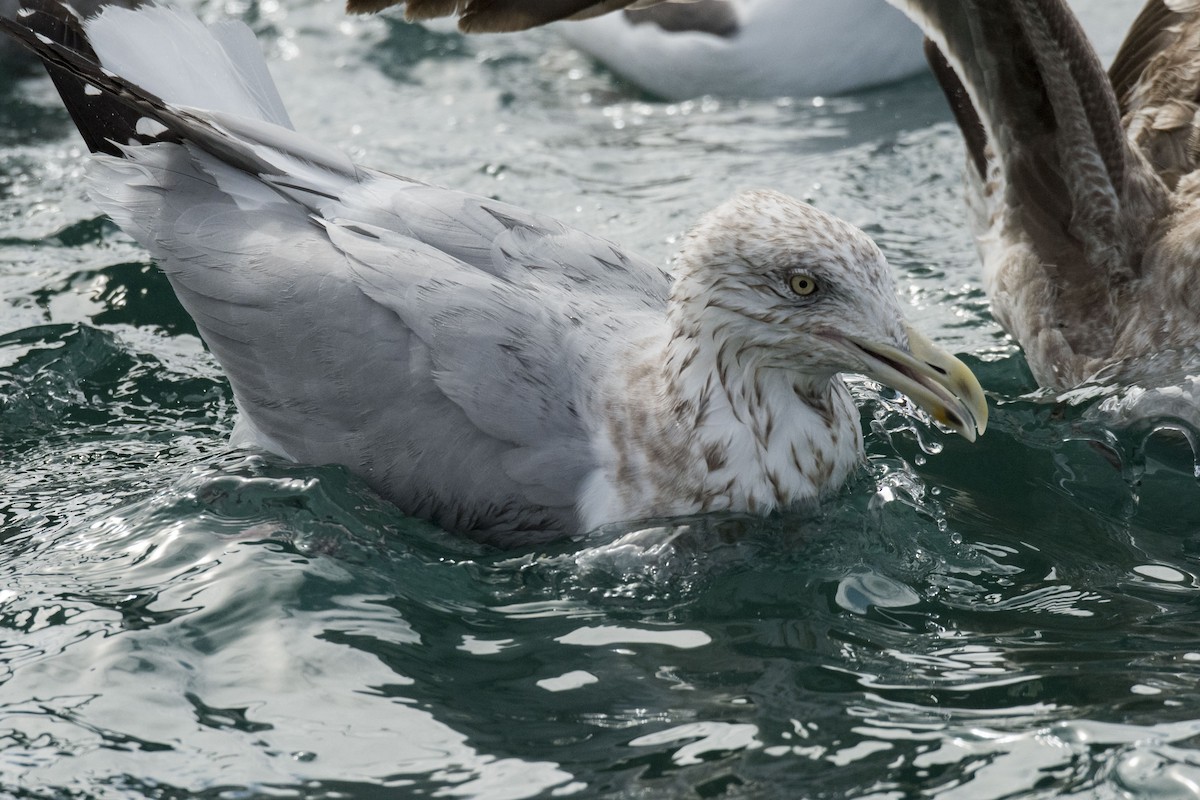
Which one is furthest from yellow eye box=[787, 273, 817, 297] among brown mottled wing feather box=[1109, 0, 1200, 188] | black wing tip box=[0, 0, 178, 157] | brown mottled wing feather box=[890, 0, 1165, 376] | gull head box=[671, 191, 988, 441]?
brown mottled wing feather box=[1109, 0, 1200, 188]

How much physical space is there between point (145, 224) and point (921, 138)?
170 inches

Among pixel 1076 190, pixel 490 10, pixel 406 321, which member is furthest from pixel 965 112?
pixel 406 321

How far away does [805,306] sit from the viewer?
400 centimetres

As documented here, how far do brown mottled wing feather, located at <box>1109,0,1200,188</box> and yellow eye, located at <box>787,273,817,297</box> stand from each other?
228 cm

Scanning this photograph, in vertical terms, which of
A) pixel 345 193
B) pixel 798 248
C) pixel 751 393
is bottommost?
pixel 751 393

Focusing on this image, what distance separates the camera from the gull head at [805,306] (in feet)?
12.8

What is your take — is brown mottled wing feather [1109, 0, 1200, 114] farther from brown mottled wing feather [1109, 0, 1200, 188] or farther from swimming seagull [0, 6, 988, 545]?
swimming seagull [0, 6, 988, 545]

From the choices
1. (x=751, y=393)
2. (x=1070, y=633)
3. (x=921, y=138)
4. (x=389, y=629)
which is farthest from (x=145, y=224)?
(x=921, y=138)

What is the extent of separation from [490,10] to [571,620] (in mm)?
2206

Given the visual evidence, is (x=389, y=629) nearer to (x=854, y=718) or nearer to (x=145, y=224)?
(x=854, y=718)

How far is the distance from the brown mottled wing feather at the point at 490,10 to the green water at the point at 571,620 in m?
1.49

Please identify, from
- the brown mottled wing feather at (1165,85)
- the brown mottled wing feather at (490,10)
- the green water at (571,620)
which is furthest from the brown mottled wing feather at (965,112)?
the brown mottled wing feather at (490,10)

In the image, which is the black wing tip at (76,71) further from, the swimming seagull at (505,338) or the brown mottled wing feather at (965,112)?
the brown mottled wing feather at (965,112)

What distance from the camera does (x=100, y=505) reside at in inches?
176
